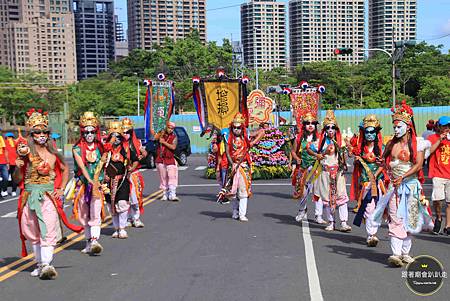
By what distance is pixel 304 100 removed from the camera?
22906mm

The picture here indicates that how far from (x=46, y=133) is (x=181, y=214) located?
19.0 feet

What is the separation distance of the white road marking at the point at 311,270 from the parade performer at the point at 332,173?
63cm

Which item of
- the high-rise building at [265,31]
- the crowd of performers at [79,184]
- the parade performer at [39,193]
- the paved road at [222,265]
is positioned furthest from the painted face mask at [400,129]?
the high-rise building at [265,31]

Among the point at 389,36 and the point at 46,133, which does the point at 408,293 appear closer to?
the point at 46,133

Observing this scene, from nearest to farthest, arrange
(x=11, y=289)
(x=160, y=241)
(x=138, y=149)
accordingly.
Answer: (x=11, y=289), (x=160, y=241), (x=138, y=149)

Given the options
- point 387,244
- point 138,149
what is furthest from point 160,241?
point 387,244

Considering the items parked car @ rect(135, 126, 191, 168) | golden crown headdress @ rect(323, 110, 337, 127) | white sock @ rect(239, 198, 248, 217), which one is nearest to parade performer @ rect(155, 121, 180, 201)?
white sock @ rect(239, 198, 248, 217)

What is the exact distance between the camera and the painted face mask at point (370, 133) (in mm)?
9880

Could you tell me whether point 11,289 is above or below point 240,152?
below

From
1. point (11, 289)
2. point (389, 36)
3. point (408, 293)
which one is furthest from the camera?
point (389, 36)

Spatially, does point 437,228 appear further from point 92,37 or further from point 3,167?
point 92,37

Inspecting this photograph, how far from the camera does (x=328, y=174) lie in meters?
11.1

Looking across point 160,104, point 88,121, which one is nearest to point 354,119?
point 160,104

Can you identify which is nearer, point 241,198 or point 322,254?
point 322,254
